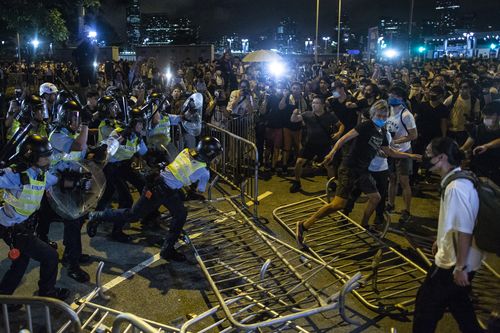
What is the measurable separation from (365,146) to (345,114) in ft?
7.23

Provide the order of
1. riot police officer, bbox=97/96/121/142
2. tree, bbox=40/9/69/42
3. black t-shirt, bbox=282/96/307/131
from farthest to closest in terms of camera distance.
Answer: tree, bbox=40/9/69/42
black t-shirt, bbox=282/96/307/131
riot police officer, bbox=97/96/121/142

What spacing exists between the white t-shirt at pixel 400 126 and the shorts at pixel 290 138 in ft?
10.4

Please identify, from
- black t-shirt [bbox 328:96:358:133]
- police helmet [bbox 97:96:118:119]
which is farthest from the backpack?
police helmet [bbox 97:96:118:119]

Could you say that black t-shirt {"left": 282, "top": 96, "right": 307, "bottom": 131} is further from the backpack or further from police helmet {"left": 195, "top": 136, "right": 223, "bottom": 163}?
the backpack

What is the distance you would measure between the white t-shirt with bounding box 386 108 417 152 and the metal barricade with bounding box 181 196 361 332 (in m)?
2.66

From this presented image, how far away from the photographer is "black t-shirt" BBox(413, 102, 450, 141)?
902 cm

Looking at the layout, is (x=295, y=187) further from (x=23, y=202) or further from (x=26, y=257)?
(x=23, y=202)

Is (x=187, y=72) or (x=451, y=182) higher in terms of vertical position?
(x=187, y=72)

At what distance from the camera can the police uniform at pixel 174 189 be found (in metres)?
5.89

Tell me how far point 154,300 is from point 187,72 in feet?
48.7

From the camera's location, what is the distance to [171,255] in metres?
6.27

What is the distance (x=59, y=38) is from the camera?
13.7 metres

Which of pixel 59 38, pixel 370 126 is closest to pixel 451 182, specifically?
pixel 370 126

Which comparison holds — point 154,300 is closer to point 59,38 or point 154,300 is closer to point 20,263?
point 20,263
